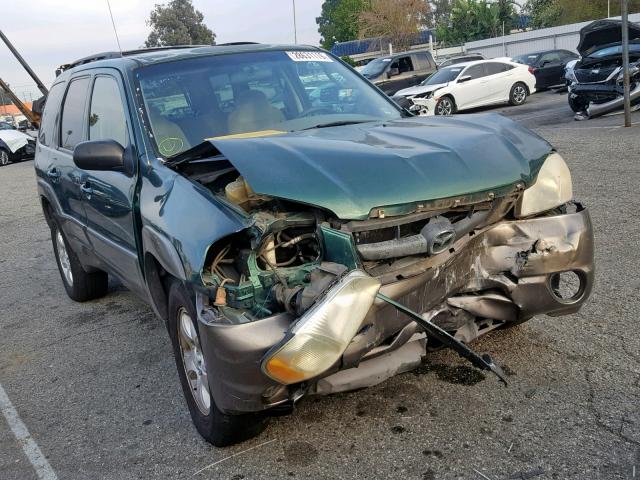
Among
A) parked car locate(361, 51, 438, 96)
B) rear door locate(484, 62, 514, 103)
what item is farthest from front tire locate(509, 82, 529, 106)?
parked car locate(361, 51, 438, 96)

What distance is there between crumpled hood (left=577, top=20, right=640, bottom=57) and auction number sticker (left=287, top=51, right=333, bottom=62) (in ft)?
35.6

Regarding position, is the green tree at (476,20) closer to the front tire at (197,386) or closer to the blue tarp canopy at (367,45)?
the blue tarp canopy at (367,45)

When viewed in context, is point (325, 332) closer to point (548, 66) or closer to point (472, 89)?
point (472, 89)

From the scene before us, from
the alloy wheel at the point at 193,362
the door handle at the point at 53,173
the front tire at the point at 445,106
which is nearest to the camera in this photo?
the alloy wheel at the point at 193,362

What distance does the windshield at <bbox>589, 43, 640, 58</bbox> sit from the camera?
41.8 feet

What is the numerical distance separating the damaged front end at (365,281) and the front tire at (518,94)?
58.5 ft

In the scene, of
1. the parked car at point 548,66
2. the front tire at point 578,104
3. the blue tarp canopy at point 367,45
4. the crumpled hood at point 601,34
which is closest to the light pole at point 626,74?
the crumpled hood at point 601,34

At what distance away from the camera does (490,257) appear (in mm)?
3111

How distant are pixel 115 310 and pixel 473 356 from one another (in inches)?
145

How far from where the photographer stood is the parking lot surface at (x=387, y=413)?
2.87 metres

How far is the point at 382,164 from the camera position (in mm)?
2863

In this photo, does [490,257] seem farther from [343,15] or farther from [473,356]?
[343,15]

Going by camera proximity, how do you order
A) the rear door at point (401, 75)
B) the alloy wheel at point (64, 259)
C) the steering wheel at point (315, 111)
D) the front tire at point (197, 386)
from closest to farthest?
the front tire at point (197, 386), the steering wheel at point (315, 111), the alloy wheel at point (64, 259), the rear door at point (401, 75)

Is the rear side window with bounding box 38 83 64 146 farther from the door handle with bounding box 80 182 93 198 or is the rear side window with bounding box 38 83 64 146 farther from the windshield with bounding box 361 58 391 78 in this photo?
the windshield with bounding box 361 58 391 78
